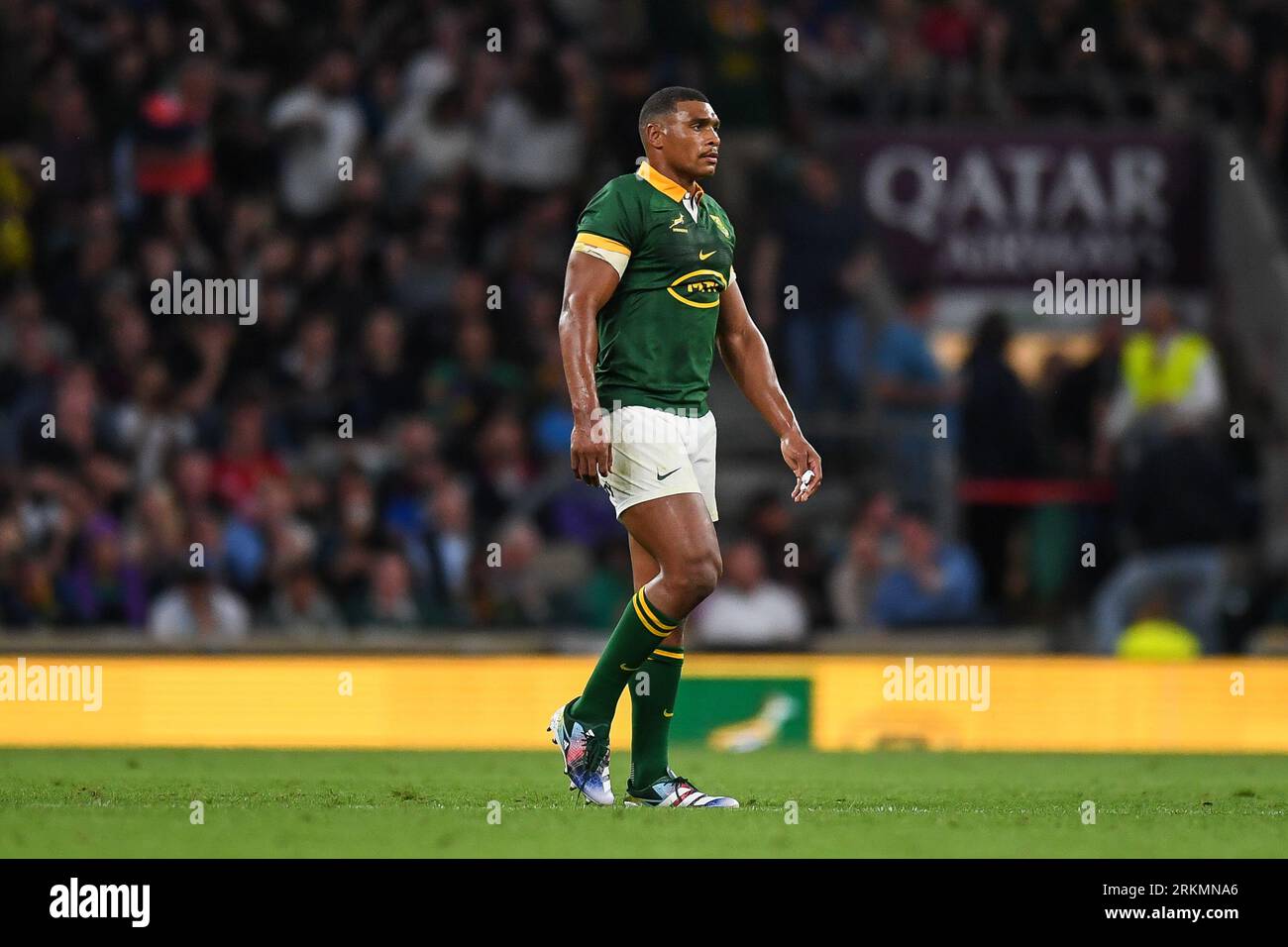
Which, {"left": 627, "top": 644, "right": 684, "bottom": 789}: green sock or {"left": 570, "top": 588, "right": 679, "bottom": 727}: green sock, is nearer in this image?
{"left": 570, "top": 588, "right": 679, "bottom": 727}: green sock

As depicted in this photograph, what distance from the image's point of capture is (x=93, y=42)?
16.9 m

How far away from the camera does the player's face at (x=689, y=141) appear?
774 cm

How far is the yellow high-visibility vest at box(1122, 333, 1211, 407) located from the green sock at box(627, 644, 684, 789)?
23.9 ft

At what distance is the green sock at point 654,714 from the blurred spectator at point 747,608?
16.8ft

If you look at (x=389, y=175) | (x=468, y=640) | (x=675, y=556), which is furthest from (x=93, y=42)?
(x=675, y=556)

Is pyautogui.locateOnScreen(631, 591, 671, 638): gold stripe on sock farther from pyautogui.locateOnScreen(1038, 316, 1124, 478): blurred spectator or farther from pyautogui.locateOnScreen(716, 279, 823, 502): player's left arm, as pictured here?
pyautogui.locateOnScreen(1038, 316, 1124, 478): blurred spectator

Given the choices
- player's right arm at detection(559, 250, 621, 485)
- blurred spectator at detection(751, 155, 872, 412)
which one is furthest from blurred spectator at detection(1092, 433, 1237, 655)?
player's right arm at detection(559, 250, 621, 485)

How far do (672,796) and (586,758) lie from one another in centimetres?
35

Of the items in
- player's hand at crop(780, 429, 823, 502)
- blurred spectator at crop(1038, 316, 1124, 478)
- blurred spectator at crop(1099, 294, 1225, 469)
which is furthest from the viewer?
blurred spectator at crop(1038, 316, 1124, 478)

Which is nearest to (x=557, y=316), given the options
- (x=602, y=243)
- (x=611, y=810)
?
(x=602, y=243)

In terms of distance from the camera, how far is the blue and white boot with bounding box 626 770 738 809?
307 inches

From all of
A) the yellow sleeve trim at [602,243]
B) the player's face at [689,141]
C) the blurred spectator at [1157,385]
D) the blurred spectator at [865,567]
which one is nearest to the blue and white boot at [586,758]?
the yellow sleeve trim at [602,243]

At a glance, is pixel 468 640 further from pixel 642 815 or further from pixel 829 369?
pixel 642 815

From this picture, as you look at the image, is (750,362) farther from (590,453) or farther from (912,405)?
(912,405)
